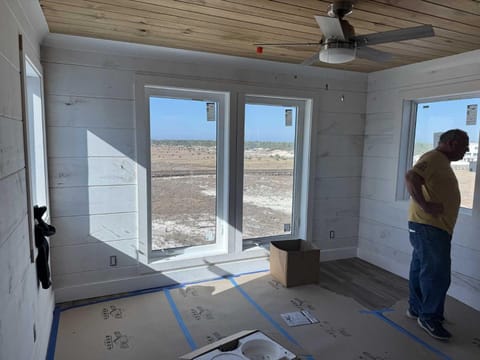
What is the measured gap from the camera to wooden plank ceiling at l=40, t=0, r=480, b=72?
203 cm

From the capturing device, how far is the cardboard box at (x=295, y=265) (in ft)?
10.9

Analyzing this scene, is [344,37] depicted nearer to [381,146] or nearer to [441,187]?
[441,187]

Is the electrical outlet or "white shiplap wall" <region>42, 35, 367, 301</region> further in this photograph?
the electrical outlet

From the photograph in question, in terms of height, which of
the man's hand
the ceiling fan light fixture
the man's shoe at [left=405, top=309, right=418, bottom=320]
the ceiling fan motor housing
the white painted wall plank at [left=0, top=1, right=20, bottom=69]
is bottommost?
the man's shoe at [left=405, top=309, right=418, bottom=320]

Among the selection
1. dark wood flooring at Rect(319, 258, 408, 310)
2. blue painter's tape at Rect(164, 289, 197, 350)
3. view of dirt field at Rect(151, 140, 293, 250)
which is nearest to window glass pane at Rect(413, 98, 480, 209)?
dark wood flooring at Rect(319, 258, 408, 310)

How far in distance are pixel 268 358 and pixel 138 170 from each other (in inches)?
75.8

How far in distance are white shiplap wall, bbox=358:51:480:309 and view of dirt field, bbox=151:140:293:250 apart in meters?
0.98

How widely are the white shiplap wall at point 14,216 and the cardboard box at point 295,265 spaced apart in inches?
82.8

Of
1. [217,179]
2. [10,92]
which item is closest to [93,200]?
[217,179]

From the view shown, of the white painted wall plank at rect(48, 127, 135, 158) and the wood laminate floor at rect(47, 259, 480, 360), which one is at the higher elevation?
the white painted wall plank at rect(48, 127, 135, 158)

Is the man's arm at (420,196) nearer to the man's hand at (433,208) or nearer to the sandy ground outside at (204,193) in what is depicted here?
the man's hand at (433,208)

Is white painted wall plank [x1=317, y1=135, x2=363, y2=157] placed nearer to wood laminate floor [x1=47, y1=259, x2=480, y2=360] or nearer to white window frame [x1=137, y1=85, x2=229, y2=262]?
white window frame [x1=137, y1=85, x2=229, y2=262]

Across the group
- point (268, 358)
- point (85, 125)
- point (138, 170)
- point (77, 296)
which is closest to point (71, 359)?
point (77, 296)

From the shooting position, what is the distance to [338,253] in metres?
4.13
